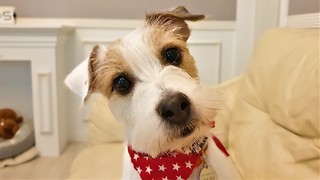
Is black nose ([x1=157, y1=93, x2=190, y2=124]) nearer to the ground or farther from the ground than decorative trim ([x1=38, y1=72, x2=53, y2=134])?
farther from the ground

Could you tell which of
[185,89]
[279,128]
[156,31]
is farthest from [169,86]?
[279,128]

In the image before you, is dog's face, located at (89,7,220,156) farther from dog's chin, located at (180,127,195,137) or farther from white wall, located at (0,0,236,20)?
white wall, located at (0,0,236,20)

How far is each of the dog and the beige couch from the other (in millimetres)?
263

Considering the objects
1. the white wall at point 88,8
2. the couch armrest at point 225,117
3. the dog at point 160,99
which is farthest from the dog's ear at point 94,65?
the white wall at point 88,8

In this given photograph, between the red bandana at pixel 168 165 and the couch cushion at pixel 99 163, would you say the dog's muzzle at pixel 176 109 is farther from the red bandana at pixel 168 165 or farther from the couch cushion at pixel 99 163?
the couch cushion at pixel 99 163

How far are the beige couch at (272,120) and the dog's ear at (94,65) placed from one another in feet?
2.08

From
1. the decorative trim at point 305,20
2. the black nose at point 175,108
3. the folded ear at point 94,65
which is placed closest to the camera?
the black nose at point 175,108

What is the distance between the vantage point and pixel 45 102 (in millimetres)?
2812

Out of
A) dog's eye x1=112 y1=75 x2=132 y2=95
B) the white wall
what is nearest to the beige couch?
dog's eye x1=112 y1=75 x2=132 y2=95

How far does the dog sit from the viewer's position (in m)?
1.03

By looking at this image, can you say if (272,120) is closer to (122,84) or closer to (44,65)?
(122,84)

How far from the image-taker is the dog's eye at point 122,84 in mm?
1219

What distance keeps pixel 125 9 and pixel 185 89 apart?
2.05 meters

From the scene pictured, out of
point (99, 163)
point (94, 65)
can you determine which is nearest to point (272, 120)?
point (94, 65)
